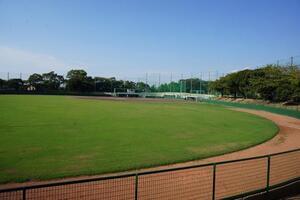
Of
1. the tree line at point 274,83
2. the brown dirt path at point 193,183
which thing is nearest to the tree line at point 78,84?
the tree line at point 274,83

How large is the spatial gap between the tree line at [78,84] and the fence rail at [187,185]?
99.5 metres

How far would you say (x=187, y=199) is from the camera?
804 centimetres

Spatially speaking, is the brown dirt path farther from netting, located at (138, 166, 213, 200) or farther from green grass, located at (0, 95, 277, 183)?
green grass, located at (0, 95, 277, 183)

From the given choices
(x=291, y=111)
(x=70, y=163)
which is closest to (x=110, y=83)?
(x=291, y=111)

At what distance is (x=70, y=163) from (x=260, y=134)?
15.3 meters

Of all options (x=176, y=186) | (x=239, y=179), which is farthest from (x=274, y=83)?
(x=176, y=186)

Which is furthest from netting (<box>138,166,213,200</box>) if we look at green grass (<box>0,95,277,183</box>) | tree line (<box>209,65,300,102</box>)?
tree line (<box>209,65,300,102</box>)

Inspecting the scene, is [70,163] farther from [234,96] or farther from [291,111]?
[234,96]

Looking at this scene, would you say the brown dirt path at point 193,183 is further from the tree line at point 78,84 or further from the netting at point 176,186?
the tree line at point 78,84

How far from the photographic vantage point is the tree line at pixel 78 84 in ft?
364

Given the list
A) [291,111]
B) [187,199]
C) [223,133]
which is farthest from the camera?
[291,111]

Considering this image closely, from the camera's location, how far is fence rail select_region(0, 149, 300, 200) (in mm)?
8164

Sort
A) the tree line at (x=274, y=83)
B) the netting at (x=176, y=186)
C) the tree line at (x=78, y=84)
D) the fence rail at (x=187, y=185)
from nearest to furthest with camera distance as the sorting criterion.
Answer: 1. the fence rail at (x=187, y=185)
2. the netting at (x=176, y=186)
3. the tree line at (x=274, y=83)
4. the tree line at (x=78, y=84)

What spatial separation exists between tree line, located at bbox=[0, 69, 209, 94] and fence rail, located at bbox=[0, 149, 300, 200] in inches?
3916
